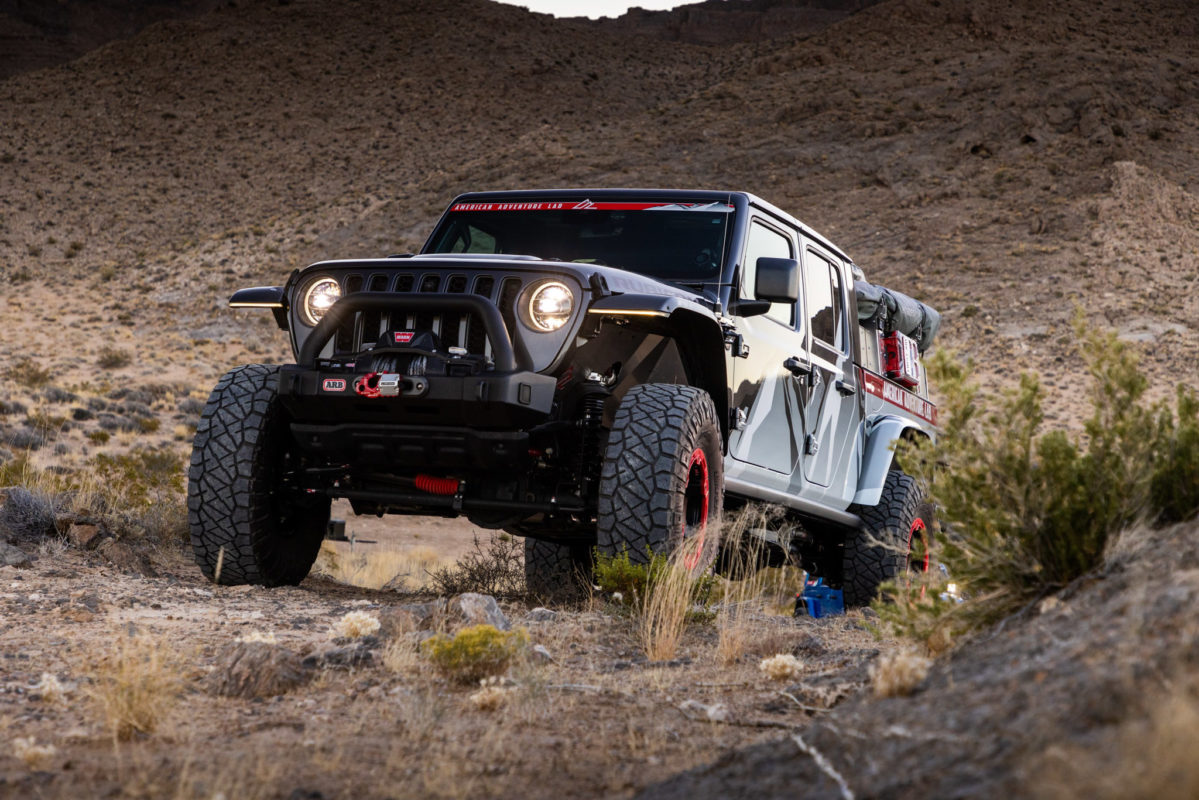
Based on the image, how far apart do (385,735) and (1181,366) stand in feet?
101

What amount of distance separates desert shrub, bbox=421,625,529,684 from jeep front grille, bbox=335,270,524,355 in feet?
5.79

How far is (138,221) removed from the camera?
4878 centimetres

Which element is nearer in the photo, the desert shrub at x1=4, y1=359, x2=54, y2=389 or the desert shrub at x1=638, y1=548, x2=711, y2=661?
the desert shrub at x1=638, y1=548, x2=711, y2=661

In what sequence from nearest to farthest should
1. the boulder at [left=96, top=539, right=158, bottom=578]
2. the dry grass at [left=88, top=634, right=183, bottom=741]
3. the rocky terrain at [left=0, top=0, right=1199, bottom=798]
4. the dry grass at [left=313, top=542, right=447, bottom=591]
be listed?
1. the rocky terrain at [left=0, top=0, right=1199, bottom=798]
2. the dry grass at [left=88, top=634, right=183, bottom=741]
3. the boulder at [left=96, top=539, right=158, bottom=578]
4. the dry grass at [left=313, top=542, right=447, bottom=591]

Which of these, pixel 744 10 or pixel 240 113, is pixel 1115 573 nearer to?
pixel 240 113

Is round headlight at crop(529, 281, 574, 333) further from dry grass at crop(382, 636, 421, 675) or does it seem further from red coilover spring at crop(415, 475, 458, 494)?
dry grass at crop(382, 636, 421, 675)

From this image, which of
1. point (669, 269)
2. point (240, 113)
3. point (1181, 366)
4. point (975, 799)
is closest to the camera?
point (975, 799)

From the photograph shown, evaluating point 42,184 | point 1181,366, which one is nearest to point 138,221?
point 42,184

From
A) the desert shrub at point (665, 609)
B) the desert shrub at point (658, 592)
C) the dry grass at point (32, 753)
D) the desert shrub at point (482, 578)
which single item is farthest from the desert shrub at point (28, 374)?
the dry grass at point (32, 753)

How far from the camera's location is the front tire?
20.1ft

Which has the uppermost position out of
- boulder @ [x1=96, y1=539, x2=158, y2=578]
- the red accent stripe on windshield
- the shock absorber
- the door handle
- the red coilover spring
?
the red accent stripe on windshield

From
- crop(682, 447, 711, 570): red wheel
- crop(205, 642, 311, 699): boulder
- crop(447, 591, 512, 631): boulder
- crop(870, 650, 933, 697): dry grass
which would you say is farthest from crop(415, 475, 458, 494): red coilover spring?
crop(870, 650, 933, 697): dry grass

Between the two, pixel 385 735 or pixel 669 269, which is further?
pixel 669 269

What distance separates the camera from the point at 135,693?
11.3 feet
